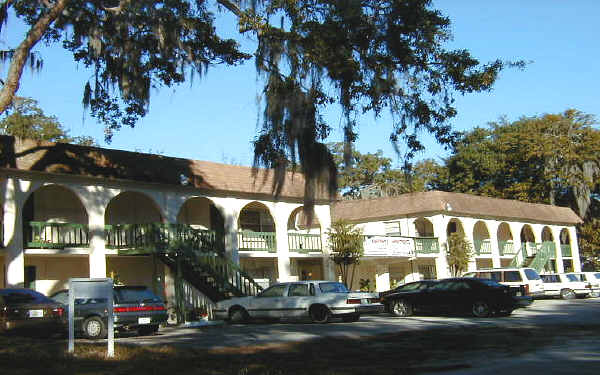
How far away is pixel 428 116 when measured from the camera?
16344 millimetres

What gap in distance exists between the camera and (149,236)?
25484 millimetres

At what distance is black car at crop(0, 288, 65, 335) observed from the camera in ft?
57.4

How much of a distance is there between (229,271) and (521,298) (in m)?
10.3

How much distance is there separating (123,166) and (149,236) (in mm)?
2721

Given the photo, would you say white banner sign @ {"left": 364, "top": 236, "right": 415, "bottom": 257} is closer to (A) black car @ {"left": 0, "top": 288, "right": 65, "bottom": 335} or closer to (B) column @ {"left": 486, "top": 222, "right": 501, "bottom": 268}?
(B) column @ {"left": 486, "top": 222, "right": 501, "bottom": 268}

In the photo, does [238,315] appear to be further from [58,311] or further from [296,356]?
[296,356]

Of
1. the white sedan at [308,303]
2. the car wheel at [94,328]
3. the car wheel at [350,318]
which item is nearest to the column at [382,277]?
the white sedan at [308,303]

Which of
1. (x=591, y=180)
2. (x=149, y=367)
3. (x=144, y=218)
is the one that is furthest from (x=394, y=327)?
(x=591, y=180)

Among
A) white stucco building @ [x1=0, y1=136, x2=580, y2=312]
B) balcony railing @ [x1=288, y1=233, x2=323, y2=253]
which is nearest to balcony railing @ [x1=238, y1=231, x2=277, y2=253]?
white stucco building @ [x1=0, y1=136, x2=580, y2=312]

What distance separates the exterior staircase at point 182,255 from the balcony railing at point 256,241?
346cm

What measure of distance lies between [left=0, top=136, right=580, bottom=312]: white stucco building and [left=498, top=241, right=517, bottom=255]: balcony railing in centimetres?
1009

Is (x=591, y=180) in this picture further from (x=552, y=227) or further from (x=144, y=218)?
(x=144, y=218)

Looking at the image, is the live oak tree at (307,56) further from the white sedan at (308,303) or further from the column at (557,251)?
the column at (557,251)

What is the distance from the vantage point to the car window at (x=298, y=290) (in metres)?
22.2
